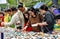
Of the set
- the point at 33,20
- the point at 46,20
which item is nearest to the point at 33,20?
the point at 33,20

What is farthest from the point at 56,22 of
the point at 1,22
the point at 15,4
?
the point at 1,22

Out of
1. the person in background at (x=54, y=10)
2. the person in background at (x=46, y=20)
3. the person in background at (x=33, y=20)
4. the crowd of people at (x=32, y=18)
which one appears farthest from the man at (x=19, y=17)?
the person in background at (x=54, y=10)

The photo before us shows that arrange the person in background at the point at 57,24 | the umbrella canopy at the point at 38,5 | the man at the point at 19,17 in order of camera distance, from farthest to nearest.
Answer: the man at the point at 19,17
the umbrella canopy at the point at 38,5
the person in background at the point at 57,24

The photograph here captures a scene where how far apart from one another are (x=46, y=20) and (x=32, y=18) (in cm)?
24

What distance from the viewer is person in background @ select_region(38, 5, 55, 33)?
3.45m

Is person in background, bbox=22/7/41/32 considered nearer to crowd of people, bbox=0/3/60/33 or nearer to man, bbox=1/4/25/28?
crowd of people, bbox=0/3/60/33

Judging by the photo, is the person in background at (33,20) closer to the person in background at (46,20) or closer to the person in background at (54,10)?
the person in background at (46,20)

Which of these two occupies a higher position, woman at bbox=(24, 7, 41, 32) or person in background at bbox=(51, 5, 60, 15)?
person in background at bbox=(51, 5, 60, 15)

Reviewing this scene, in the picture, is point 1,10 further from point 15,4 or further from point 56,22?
point 56,22

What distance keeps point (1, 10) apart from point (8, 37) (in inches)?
16.4

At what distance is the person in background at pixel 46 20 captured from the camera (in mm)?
3454

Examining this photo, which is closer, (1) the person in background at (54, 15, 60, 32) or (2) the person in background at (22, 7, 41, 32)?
(1) the person in background at (54, 15, 60, 32)

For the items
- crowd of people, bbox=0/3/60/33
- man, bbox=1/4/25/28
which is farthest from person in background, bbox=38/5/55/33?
man, bbox=1/4/25/28

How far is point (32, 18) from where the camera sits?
3.63 meters
